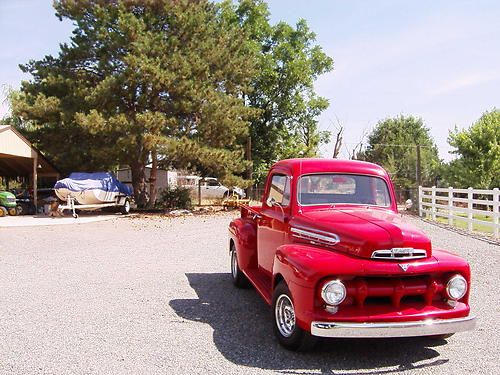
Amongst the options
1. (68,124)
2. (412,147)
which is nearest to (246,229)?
(68,124)

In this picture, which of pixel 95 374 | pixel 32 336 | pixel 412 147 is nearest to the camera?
pixel 95 374

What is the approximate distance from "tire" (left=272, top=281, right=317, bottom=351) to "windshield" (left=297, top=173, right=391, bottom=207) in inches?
45.8

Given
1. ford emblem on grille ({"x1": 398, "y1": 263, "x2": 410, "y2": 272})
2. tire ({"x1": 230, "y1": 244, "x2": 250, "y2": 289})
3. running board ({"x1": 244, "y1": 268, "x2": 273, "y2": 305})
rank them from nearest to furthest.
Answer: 1. ford emblem on grille ({"x1": 398, "y1": 263, "x2": 410, "y2": 272})
2. running board ({"x1": 244, "y1": 268, "x2": 273, "y2": 305})
3. tire ({"x1": 230, "y1": 244, "x2": 250, "y2": 289})

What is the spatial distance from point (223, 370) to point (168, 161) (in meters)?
21.8

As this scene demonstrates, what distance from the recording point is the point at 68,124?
76.2 feet

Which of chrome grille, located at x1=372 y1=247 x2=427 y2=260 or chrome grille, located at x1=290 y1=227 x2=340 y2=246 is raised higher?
chrome grille, located at x1=290 y1=227 x2=340 y2=246

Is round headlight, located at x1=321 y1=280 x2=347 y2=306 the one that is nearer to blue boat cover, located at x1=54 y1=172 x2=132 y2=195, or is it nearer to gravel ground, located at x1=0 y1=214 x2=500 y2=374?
gravel ground, located at x1=0 y1=214 x2=500 y2=374

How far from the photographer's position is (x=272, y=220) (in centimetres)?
569

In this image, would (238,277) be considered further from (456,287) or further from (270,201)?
(456,287)

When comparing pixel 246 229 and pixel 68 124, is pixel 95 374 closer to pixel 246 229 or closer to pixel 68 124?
pixel 246 229

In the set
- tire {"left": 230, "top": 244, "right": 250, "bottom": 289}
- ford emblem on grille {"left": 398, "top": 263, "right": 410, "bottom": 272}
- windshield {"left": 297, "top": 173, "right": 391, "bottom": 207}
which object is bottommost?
tire {"left": 230, "top": 244, "right": 250, "bottom": 289}

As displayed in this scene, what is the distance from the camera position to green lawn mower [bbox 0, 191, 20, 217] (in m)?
22.0

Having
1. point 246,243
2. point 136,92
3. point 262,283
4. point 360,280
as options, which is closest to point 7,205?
point 136,92

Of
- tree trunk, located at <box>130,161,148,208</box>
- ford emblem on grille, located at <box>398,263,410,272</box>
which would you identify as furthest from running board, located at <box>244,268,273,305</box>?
tree trunk, located at <box>130,161,148,208</box>
